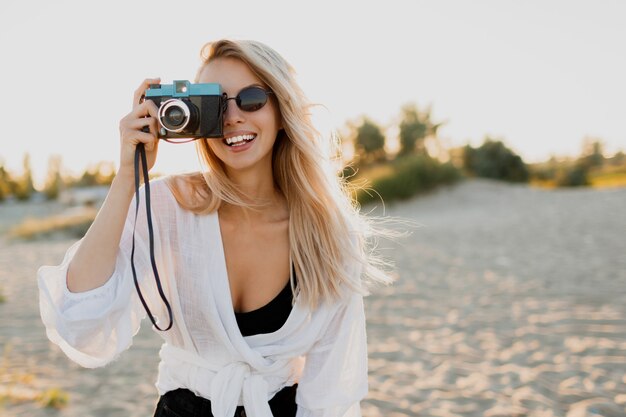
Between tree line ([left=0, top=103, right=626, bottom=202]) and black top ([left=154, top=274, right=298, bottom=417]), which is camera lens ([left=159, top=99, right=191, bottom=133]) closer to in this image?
black top ([left=154, top=274, right=298, bottom=417])

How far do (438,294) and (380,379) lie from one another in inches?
106

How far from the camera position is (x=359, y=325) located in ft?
5.42

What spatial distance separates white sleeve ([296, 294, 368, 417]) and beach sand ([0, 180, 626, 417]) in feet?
5.16

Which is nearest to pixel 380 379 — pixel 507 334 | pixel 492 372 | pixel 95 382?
pixel 492 372

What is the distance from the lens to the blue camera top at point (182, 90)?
1346 mm

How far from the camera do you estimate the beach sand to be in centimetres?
314

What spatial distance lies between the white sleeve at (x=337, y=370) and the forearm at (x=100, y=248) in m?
0.69

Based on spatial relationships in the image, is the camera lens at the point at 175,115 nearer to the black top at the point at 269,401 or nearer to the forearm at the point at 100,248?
the forearm at the point at 100,248

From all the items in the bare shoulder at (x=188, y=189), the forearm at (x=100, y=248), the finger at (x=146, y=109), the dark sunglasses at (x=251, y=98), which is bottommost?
the forearm at (x=100, y=248)

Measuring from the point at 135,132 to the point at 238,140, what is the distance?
34cm

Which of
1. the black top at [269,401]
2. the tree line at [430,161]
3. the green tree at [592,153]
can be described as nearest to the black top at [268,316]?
the black top at [269,401]

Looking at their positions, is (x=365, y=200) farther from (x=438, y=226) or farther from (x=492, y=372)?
(x=492, y=372)

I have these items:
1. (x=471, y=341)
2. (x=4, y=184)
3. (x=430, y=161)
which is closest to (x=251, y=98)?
(x=471, y=341)

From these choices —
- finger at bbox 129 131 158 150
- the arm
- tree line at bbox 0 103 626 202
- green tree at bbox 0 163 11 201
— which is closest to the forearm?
the arm
